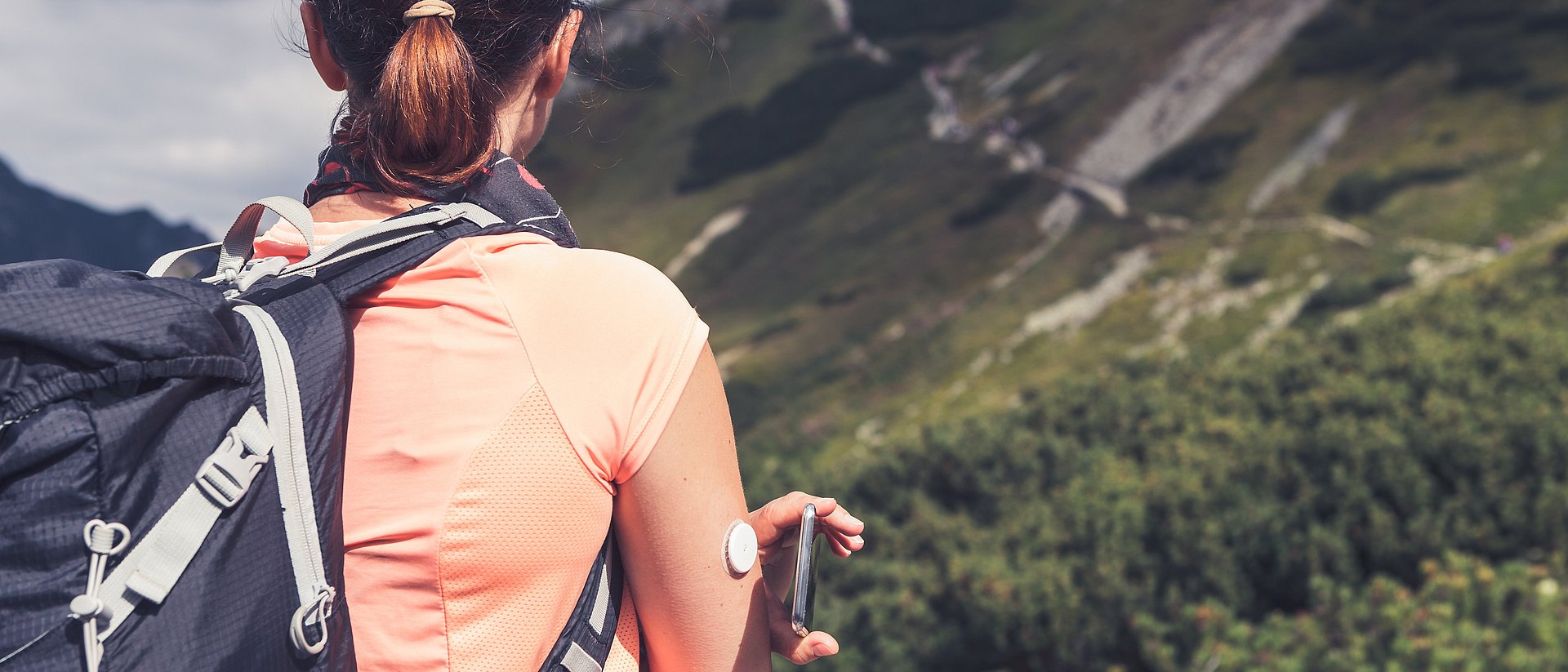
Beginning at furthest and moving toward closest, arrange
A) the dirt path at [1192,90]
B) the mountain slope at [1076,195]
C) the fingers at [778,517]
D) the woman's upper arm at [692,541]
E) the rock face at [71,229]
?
the dirt path at [1192,90] → the mountain slope at [1076,195] → the rock face at [71,229] → the fingers at [778,517] → the woman's upper arm at [692,541]

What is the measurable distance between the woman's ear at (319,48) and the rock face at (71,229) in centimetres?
213

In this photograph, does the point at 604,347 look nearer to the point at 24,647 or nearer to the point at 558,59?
the point at 558,59

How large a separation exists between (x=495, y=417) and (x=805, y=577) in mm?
656

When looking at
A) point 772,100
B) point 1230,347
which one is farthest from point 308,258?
point 772,100

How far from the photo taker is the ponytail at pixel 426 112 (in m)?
1.86

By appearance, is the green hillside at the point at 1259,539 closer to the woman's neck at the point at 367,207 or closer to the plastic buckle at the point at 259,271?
the woman's neck at the point at 367,207

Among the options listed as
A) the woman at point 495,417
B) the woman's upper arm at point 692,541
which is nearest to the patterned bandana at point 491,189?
the woman at point 495,417

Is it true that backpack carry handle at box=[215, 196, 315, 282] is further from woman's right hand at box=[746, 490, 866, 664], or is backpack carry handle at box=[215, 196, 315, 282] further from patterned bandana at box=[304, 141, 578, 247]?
woman's right hand at box=[746, 490, 866, 664]

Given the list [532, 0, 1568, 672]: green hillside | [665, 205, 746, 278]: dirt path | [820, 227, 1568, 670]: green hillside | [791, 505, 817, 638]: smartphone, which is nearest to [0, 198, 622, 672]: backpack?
[791, 505, 817, 638]: smartphone

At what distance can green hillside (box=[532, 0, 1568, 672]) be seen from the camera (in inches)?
289

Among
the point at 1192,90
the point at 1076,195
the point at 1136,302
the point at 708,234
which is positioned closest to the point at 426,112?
the point at 1136,302

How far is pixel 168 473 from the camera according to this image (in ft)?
4.77

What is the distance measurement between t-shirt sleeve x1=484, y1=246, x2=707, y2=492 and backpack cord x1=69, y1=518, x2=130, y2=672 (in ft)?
1.98

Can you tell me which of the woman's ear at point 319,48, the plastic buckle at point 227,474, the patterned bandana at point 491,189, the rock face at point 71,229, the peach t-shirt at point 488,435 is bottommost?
the rock face at point 71,229
